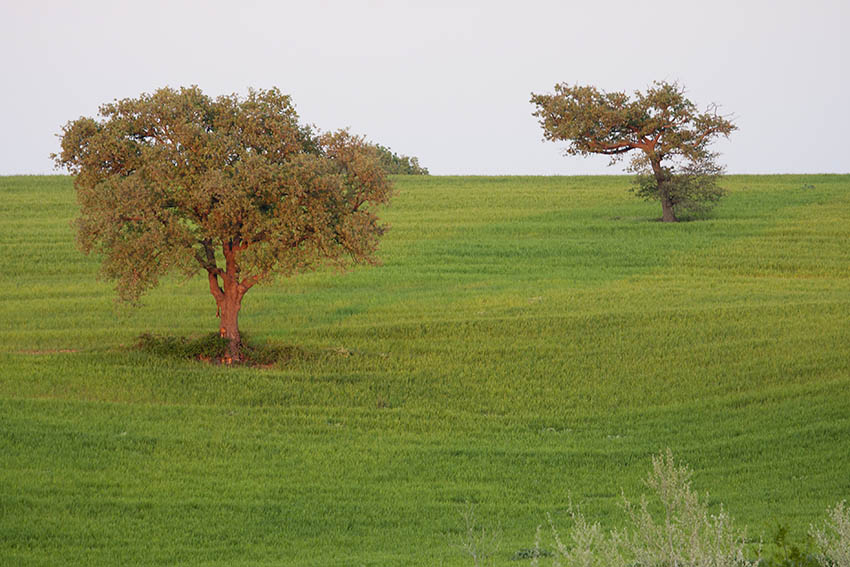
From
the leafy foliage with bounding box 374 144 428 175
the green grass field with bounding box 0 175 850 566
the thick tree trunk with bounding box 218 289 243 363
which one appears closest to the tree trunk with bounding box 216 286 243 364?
the thick tree trunk with bounding box 218 289 243 363

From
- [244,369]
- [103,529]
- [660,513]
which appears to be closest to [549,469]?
[660,513]

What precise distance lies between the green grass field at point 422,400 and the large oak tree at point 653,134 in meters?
5.28

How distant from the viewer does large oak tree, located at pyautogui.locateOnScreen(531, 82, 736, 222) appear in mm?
49906

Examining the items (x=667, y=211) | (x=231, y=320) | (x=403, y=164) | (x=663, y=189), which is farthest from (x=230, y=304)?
(x=403, y=164)

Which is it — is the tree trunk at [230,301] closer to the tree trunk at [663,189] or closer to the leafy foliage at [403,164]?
the tree trunk at [663,189]

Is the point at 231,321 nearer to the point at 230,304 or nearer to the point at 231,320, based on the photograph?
the point at 231,320

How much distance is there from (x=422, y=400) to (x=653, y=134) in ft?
103

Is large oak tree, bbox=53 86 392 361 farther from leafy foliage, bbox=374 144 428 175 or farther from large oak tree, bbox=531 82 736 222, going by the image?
leafy foliage, bbox=374 144 428 175

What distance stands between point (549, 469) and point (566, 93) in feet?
123

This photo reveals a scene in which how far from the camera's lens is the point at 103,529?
576 inches

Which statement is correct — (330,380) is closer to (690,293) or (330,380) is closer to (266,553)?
(266,553)

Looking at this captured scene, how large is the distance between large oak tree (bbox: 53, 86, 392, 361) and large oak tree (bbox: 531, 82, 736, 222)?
25204 mm

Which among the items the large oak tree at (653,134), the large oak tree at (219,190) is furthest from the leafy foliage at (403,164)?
the large oak tree at (219,190)

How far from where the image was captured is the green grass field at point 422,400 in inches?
604
